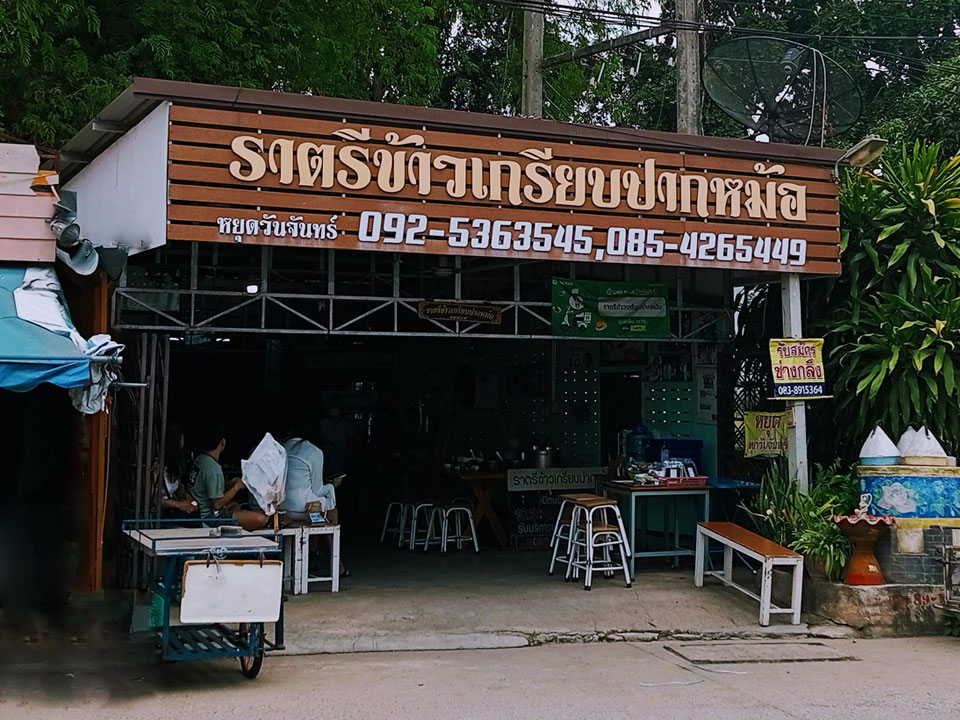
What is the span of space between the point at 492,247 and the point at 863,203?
4060 mm

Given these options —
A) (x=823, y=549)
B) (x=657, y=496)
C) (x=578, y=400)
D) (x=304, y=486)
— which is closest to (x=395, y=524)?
(x=578, y=400)

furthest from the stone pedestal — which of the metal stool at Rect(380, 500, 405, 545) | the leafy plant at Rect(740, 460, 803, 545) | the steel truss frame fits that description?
the metal stool at Rect(380, 500, 405, 545)

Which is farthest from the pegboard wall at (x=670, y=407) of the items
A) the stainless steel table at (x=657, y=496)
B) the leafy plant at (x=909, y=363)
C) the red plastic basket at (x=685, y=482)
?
the leafy plant at (x=909, y=363)

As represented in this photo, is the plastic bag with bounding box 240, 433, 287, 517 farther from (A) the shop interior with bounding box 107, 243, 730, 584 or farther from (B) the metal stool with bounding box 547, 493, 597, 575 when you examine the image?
(B) the metal stool with bounding box 547, 493, 597, 575

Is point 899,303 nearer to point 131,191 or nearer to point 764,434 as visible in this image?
point 764,434

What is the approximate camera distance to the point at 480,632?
Result: 8141 mm

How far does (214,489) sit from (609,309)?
13.1 feet

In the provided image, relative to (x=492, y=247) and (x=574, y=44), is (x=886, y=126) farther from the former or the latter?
(x=492, y=247)

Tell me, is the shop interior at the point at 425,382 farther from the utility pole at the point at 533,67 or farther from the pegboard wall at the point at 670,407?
the utility pole at the point at 533,67

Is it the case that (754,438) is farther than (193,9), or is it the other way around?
(193,9)

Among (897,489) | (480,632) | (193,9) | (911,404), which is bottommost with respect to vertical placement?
(480,632)

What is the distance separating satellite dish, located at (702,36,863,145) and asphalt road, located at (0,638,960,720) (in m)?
5.69

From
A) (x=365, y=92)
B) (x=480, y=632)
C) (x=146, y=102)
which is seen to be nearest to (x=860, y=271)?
(x=480, y=632)

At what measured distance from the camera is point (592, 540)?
9.73m
